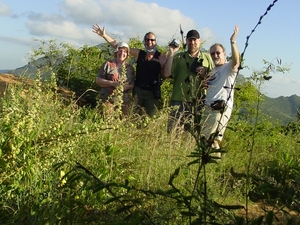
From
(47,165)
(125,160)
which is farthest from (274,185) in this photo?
(125,160)

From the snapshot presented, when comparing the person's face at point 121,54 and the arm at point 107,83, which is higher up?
the person's face at point 121,54

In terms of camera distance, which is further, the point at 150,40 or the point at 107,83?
the point at 107,83

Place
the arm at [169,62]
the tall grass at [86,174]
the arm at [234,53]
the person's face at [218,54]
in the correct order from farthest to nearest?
the arm at [169,62]
the person's face at [218,54]
the arm at [234,53]
the tall grass at [86,174]

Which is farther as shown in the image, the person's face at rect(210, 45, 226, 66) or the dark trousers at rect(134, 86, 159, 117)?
the dark trousers at rect(134, 86, 159, 117)

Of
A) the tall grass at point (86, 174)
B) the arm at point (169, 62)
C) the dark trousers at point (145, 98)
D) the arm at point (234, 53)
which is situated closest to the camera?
the tall grass at point (86, 174)

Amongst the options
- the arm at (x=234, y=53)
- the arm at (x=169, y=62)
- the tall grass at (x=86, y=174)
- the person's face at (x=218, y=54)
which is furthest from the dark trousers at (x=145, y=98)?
the tall grass at (x=86, y=174)

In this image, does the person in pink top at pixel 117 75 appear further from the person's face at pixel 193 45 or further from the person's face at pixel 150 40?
the person's face at pixel 193 45

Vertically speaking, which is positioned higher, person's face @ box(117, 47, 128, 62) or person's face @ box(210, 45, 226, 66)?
person's face @ box(210, 45, 226, 66)

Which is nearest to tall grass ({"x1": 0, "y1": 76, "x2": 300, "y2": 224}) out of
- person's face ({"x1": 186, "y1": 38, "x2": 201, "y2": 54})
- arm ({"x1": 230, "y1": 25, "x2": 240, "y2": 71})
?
arm ({"x1": 230, "y1": 25, "x2": 240, "y2": 71})

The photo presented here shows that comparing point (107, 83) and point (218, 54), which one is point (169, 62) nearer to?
point (218, 54)

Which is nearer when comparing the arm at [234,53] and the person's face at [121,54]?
the arm at [234,53]

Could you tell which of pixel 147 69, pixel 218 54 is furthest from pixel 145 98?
pixel 218 54

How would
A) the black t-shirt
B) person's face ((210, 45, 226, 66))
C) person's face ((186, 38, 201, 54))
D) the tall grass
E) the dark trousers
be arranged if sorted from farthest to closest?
the dark trousers
the black t-shirt
person's face ((186, 38, 201, 54))
person's face ((210, 45, 226, 66))
the tall grass

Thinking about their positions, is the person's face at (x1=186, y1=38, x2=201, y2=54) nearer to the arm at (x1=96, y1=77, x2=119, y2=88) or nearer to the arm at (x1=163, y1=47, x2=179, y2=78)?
the arm at (x1=163, y1=47, x2=179, y2=78)
